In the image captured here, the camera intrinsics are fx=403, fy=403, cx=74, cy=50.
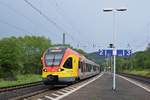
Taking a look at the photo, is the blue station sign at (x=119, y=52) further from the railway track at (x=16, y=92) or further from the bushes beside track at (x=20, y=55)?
the bushes beside track at (x=20, y=55)

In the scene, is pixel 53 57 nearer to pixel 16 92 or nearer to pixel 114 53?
pixel 114 53

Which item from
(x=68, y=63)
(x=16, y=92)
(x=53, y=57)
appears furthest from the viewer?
(x=68, y=63)

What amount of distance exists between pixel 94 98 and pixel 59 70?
1064 cm

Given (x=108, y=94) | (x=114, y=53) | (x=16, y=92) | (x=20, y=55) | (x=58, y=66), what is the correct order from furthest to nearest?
(x=20, y=55) → (x=58, y=66) → (x=114, y=53) → (x=16, y=92) → (x=108, y=94)

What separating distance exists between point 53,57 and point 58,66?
3.30 ft

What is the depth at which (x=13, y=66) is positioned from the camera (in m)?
76.8

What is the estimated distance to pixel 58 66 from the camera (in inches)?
1243

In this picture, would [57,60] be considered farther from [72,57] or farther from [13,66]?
[13,66]

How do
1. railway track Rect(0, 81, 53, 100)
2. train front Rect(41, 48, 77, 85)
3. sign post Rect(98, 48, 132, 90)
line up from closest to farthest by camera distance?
railway track Rect(0, 81, 53, 100) → sign post Rect(98, 48, 132, 90) → train front Rect(41, 48, 77, 85)

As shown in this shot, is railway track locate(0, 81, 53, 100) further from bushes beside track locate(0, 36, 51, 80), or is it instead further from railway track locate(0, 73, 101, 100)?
bushes beside track locate(0, 36, 51, 80)

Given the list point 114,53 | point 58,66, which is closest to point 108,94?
point 114,53

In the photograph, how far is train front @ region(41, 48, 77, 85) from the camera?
31.2 m

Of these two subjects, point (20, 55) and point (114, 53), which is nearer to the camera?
point (114, 53)

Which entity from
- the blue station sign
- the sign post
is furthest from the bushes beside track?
the sign post
